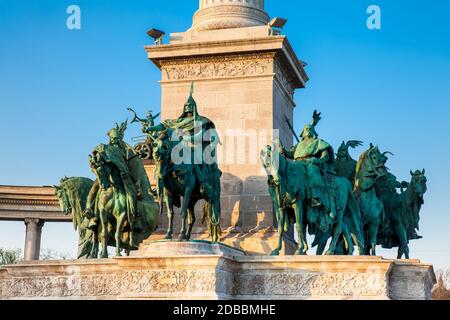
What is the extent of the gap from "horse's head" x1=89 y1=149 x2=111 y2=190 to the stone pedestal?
359 cm

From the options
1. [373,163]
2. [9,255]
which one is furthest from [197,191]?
[9,255]

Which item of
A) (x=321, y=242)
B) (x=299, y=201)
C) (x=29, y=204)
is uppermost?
(x=29, y=204)

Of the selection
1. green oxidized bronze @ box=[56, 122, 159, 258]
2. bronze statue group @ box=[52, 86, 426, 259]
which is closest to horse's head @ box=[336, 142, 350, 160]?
bronze statue group @ box=[52, 86, 426, 259]

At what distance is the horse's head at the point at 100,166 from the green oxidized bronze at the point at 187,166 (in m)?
1.52

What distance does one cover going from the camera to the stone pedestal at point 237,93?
24.5 metres

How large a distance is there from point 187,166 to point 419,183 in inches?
340

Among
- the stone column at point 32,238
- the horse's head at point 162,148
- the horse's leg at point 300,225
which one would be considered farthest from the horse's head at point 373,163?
the stone column at point 32,238

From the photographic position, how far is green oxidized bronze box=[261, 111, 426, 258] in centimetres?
2117

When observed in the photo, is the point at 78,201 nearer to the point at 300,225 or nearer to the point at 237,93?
the point at 237,93

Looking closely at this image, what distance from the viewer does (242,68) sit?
2542cm

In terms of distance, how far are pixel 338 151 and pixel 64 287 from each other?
30.3 feet

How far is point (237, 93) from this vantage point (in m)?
25.3

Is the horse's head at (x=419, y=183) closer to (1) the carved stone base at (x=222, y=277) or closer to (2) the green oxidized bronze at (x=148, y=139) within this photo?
(1) the carved stone base at (x=222, y=277)
